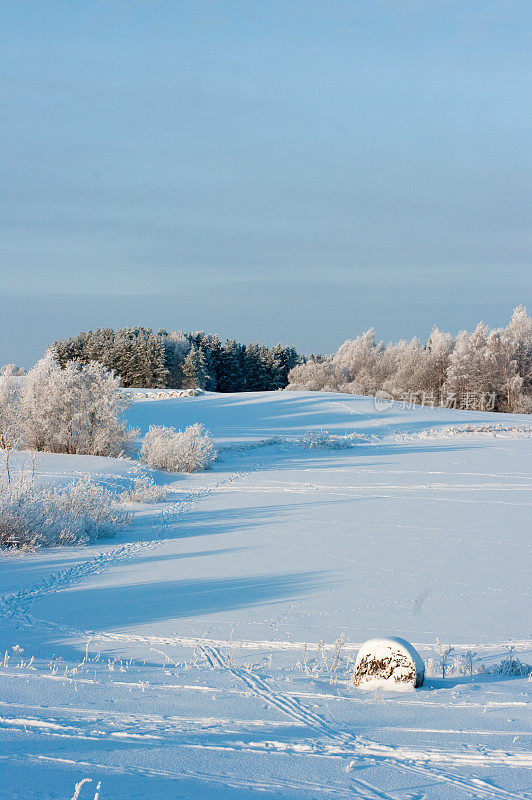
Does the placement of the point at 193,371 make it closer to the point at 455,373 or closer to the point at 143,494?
the point at 455,373

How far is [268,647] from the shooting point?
5223 millimetres

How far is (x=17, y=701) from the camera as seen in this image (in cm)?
365

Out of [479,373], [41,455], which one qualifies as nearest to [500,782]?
[41,455]

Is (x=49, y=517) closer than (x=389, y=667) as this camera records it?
No

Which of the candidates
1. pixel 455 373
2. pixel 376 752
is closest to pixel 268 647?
pixel 376 752

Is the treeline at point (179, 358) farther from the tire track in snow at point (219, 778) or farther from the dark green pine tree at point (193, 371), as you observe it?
the tire track in snow at point (219, 778)

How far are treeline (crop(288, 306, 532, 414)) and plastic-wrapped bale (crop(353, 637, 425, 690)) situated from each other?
133ft

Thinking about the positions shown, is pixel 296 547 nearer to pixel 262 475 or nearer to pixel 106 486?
pixel 106 486

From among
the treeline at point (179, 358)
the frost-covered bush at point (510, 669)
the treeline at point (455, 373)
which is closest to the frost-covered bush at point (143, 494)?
the frost-covered bush at point (510, 669)

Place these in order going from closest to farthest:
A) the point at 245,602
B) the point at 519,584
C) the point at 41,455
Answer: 1. the point at 245,602
2. the point at 519,584
3. the point at 41,455

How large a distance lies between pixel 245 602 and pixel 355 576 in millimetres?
1552

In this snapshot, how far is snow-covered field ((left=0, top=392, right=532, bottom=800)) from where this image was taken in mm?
2889

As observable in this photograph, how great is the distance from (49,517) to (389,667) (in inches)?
252

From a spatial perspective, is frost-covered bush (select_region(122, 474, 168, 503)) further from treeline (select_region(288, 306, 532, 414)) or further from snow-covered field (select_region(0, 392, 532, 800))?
treeline (select_region(288, 306, 532, 414))
